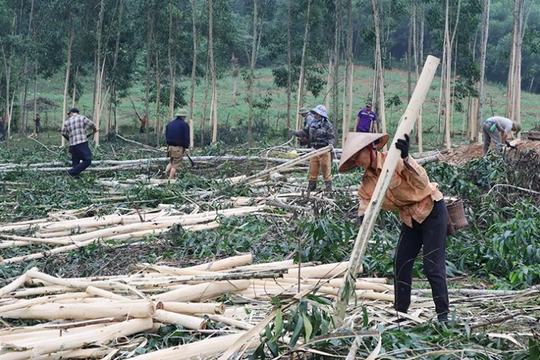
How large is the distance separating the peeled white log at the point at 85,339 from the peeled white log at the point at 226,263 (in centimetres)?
173

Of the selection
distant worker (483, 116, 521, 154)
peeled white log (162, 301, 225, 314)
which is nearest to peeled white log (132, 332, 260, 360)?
peeled white log (162, 301, 225, 314)

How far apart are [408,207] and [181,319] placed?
6.07 feet

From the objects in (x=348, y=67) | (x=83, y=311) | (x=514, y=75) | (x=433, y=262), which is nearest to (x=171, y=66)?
(x=348, y=67)

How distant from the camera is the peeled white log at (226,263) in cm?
702

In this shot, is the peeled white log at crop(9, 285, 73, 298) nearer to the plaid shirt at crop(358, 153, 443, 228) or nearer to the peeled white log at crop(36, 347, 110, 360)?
the peeled white log at crop(36, 347, 110, 360)

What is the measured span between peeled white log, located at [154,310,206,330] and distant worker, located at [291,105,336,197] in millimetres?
6605

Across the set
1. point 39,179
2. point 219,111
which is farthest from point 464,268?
point 219,111

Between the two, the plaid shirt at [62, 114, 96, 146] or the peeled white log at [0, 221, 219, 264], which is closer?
the peeled white log at [0, 221, 219, 264]

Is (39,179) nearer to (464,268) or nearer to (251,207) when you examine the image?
(251,207)

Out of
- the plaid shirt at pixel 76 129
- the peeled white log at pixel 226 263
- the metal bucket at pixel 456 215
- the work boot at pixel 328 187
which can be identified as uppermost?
the plaid shirt at pixel 76 129

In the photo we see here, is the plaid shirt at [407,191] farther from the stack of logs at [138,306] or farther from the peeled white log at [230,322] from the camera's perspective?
the peeled white log at [230,322]

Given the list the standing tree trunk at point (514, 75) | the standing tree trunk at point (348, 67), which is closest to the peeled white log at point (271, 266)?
the standing tree trunk at point (348, 67)

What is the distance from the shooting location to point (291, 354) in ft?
14.3

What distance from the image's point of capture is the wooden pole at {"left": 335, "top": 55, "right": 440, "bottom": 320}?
452cm
